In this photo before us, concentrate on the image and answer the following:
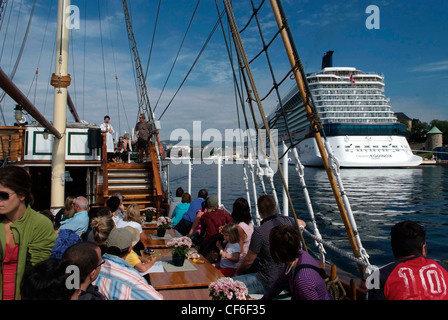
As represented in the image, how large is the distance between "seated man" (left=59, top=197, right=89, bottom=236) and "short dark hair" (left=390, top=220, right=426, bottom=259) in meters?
3.58

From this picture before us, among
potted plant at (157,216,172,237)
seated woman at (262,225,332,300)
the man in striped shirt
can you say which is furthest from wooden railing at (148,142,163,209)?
seated woman at (262,225,332,300)

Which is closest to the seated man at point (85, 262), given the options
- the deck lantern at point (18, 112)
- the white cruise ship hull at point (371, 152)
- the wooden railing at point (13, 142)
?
the wooden railing at point (13, 142)

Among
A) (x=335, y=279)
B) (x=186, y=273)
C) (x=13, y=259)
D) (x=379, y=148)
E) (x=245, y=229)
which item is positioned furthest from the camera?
(x=379, y=148)

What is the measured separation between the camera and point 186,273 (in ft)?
11.4

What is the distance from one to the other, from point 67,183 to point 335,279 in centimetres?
1132

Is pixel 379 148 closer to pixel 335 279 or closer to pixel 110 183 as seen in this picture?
pixel 110 183

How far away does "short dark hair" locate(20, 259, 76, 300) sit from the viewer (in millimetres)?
1490

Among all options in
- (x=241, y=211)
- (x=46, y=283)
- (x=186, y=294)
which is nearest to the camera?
(x=46, y=283)

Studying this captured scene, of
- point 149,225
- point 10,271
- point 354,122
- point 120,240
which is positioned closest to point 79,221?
point 120,240

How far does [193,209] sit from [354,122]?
162 ft

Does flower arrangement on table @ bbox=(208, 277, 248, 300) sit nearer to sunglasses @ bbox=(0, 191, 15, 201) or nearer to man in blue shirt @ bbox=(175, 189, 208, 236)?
sunglasses @ bbox=(0, 191, 15, 201)

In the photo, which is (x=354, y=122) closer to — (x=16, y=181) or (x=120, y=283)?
(x=120, y=283)

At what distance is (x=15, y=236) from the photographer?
6.40ft

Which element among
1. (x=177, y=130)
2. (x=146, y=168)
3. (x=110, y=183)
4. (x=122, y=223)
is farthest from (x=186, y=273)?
(x=177, y=130)
